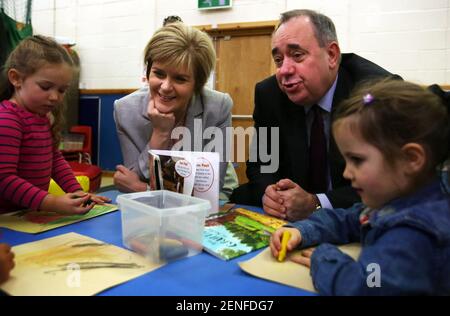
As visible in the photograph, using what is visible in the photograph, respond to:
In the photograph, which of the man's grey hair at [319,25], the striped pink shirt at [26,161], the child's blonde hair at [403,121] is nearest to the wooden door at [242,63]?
the man's grey hair at [319,25]

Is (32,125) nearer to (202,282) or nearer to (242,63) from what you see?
(202,282)

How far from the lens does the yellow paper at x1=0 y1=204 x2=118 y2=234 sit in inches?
39.5

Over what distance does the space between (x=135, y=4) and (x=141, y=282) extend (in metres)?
4.55

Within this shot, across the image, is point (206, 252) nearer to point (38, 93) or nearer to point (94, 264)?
point (94, 264)

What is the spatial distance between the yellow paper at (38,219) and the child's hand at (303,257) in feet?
2.03

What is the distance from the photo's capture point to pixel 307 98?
1.45m

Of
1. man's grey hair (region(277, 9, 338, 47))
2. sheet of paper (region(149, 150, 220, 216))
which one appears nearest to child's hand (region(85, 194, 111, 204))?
sheet of paper (region(149, 150, 220, 216))

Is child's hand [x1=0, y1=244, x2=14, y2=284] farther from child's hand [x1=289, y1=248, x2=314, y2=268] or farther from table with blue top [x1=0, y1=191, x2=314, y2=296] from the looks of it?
child's hand [x1=289, y1=248, x2=314, y2=268]

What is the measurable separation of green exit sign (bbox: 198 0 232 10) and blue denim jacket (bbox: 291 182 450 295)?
3.80 meters

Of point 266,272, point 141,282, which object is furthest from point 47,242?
Result: point 266,272

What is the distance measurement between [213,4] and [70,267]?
3.92 metres

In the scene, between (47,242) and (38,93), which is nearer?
(47,242)

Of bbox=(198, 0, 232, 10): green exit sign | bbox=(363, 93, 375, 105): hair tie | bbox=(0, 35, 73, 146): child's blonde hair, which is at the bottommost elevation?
bbox=(363, 93, 375, 105): hair tie
